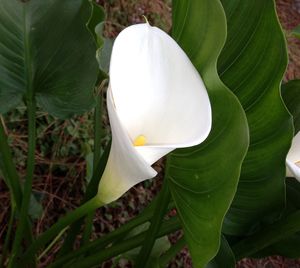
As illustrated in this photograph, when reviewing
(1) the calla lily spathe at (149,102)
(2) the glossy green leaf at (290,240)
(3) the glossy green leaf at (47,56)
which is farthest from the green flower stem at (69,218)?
(2) the glossy green leaf at (290,240)

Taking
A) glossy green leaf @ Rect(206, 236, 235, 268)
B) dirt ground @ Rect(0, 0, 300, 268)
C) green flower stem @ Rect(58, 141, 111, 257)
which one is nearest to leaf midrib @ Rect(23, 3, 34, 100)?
green flower stem @ Rect(58, 141, 111, 257)

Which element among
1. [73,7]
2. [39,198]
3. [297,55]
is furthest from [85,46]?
[297,55]

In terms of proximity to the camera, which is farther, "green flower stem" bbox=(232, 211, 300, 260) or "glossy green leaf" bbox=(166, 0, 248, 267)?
"green flower stem" bbox=(232, 211, 300, 260)

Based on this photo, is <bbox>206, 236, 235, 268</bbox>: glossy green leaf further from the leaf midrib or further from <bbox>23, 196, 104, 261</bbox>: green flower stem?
the leaf midrib

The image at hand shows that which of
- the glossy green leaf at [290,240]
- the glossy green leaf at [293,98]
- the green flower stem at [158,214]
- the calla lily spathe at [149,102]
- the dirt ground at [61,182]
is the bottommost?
the dirt ground at [61,182]

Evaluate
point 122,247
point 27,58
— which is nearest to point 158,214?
point 122,247

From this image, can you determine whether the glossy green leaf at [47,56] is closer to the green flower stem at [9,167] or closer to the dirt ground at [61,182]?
the green flower stem at [9,167]

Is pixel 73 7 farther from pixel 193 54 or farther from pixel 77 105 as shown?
pixel 193 54
